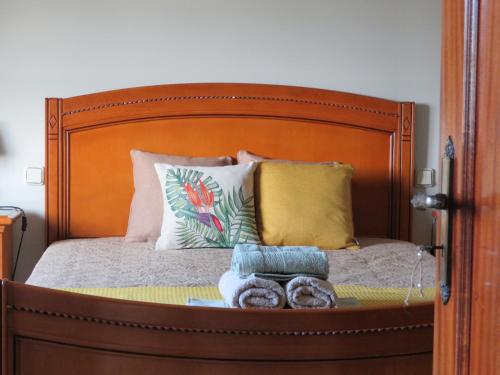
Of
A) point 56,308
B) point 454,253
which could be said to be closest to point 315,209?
point 56,308

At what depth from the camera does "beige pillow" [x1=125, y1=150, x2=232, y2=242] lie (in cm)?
276

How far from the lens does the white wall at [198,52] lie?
2980 mm

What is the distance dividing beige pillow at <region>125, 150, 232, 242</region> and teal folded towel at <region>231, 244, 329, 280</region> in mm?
1277

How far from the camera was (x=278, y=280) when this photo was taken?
1.48 m

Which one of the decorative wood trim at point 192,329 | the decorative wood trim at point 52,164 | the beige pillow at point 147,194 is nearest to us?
the decorative wood trim at point 192,329

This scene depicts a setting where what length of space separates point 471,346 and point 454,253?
0.35ft

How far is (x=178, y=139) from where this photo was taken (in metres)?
3.02

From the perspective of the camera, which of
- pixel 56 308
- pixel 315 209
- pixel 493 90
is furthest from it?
pixel 315 209

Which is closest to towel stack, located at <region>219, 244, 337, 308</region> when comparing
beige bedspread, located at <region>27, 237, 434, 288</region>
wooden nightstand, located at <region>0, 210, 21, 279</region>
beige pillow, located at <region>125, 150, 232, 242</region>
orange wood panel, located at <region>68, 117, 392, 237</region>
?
beige bedspread, located at <region>27, 237, 434, 288</region>

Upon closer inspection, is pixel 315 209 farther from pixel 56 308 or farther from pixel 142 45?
pixel 56 308

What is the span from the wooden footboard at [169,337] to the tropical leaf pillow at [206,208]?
4.08ft

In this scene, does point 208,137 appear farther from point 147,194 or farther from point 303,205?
point 303,205

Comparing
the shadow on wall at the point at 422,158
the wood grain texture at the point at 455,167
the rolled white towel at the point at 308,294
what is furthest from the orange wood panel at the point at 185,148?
the wood grain texture at the point at 455,167

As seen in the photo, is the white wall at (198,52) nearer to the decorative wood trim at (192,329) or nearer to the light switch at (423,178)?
the light switch at (423,178)
